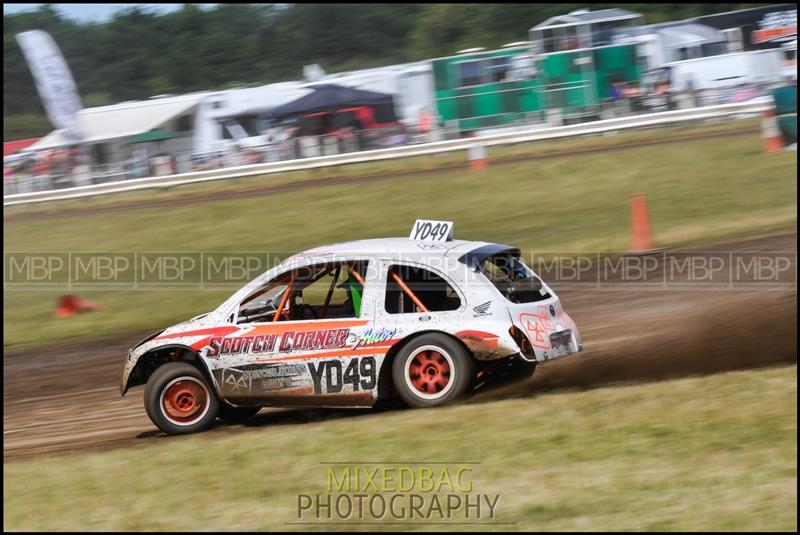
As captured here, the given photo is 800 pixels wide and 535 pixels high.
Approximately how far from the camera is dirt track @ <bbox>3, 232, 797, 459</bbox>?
812cm

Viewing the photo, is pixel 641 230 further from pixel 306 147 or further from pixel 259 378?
pixel 306 147

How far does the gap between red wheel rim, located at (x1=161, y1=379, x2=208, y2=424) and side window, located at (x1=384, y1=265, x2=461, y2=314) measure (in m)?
1.70

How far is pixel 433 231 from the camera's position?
7.99m

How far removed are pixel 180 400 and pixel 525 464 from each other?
3229mm

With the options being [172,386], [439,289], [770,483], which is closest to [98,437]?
[172,386]

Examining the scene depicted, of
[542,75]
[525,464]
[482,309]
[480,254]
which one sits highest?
[542,75]

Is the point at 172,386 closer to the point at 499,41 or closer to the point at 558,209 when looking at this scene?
the point at 558,209

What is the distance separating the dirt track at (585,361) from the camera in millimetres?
8125

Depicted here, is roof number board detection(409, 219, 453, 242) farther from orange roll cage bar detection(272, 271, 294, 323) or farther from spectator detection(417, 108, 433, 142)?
spectator detection(417, 108, 433, 142)

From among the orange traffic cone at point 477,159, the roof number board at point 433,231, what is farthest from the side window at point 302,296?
the orange traffic cone at point 477,159

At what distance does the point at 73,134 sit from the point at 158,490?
25546 millimetres

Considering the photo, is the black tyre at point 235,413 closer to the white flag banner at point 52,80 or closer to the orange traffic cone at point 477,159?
the orange traffic cone at point 477,159

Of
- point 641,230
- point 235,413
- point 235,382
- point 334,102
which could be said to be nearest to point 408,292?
point 235,382

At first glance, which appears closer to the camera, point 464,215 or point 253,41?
point 464,215
